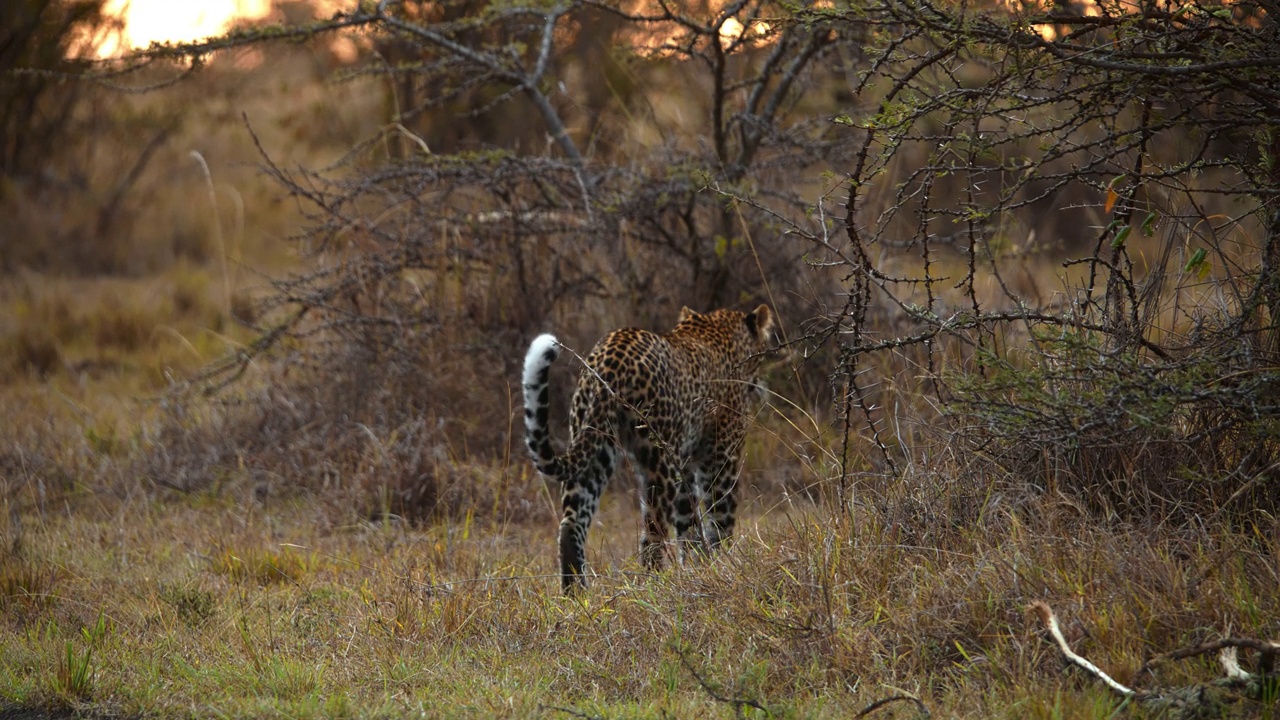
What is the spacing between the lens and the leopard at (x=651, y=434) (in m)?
5.10

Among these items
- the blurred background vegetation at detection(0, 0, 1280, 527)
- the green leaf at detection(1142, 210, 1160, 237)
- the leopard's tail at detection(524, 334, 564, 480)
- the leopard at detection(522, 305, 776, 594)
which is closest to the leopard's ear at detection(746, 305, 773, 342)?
the blurred background vegetation at detection(0, 0, 1280, 527)

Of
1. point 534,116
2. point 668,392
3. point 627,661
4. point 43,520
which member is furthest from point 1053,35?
point 534,116

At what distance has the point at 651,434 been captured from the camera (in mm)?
5414

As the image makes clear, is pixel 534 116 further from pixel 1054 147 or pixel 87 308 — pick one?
pixel 1054 147

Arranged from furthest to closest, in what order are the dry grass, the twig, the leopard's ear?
the leopard's ear, the dry grass, the twig

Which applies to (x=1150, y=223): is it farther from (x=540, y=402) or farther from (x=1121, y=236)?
(x=540, y=402)

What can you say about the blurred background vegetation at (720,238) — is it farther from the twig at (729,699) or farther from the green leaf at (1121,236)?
the twig at (729,699)

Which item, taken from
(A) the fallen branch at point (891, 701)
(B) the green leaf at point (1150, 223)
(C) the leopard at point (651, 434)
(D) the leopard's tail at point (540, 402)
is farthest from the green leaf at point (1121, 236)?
(D) the leopard's tail at point (540, 402)

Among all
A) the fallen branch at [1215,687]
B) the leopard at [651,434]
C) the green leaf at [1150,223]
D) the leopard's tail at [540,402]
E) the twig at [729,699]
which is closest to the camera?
the fallen branch at [1215,687]

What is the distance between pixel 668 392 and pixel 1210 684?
2.80m

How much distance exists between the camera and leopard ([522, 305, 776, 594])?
5.10 meters

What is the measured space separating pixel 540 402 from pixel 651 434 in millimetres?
596

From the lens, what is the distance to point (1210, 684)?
329 centimetres

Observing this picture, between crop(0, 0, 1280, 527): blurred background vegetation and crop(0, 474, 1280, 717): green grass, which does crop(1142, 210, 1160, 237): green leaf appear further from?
crop(0, 474, 1280, 717): green grass
